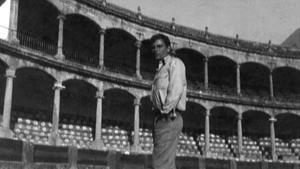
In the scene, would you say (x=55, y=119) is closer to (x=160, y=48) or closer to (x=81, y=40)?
Answer: (x=81, y=40)

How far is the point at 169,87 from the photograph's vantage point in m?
4.39

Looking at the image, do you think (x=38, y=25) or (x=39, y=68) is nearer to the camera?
(x=39, y=68)

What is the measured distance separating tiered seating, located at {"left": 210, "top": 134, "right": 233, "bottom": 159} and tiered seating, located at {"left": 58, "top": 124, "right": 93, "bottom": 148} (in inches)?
324

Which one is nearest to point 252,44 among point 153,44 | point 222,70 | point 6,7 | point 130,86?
point 222,70

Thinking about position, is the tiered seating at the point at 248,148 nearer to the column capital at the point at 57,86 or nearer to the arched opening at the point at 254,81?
the arched opening at the point at 254,81

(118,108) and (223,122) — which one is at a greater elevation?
(118,108)

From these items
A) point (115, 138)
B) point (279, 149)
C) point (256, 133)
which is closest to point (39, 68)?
point (115, 138)

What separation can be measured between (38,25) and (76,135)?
21.6 ft

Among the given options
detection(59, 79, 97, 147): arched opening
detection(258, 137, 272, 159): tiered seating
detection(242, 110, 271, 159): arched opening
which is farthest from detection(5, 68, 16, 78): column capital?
detection(258, 137, 272, 159): tiered seating

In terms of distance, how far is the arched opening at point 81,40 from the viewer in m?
26.9

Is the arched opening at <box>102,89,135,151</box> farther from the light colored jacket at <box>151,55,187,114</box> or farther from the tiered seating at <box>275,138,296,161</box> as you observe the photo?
the light colored jacket at <box>151,55,187,114</box>

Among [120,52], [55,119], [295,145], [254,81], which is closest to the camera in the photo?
[55,119]

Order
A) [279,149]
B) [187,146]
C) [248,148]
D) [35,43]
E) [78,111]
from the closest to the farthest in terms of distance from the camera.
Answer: [35,43]
[78,111]
[187,146]
[248,148]
[279,149]

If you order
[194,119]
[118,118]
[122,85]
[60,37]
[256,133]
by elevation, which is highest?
[60,37]
